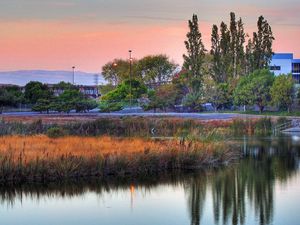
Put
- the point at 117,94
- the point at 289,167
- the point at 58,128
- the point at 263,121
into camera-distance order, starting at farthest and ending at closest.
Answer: the point at 117,94
the point at 263,121
the point at 58,128
the point at 289,167

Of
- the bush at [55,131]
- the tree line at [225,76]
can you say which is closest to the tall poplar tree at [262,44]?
the tree line at [225,76]

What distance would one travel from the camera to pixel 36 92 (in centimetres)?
11344

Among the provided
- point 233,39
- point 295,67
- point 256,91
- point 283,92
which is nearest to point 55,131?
point 283,92

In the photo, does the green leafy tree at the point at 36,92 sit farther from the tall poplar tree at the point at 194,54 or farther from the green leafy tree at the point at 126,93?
the tall poplar tree at the point at 194,54

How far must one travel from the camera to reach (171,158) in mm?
33281

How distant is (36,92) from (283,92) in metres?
46.8

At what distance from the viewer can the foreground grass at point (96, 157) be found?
2814 cm

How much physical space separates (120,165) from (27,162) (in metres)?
4.64

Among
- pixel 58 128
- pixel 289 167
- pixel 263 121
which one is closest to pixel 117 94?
pixel 263 121

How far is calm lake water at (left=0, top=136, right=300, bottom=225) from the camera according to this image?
73.7ft

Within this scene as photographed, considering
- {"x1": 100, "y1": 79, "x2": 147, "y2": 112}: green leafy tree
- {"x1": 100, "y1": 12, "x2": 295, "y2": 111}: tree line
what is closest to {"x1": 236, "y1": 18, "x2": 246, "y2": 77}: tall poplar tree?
{"x1": 100, "y1": 12, "x2": 295, "y2": 111}: tree line

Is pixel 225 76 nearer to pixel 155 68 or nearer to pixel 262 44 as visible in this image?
pixel 262 44

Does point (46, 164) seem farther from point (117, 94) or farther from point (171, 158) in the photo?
point (117, 94)

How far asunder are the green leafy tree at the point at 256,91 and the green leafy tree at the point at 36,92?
34.7m
